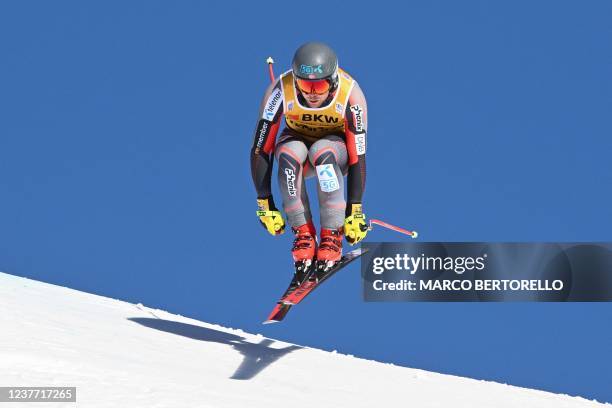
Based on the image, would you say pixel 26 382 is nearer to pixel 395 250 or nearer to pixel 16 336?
pixel 16 336

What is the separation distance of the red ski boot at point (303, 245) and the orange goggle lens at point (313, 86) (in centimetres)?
128

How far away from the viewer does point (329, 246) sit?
936 cm

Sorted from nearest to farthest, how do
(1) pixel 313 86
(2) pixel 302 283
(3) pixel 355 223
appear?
(1) pixel 313 86 < (3) pixel 355 223 < (2) pixel 302 283

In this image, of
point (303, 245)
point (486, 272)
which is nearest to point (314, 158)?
point (303, 245)

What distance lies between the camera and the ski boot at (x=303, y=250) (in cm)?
936

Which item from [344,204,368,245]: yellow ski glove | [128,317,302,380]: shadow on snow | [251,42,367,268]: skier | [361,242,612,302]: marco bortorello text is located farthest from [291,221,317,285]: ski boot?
[361,242,612,302]: marco bortorello text

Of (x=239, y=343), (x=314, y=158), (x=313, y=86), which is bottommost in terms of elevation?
(x=239, y=343)

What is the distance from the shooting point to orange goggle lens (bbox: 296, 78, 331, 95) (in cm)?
877

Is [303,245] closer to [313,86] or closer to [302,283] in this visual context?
[302,283]

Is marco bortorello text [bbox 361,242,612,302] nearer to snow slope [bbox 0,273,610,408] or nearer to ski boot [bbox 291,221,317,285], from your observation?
snow slope [bbox 0,273,610,408]

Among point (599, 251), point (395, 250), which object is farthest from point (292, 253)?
point (599, 251)

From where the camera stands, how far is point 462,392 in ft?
33.6

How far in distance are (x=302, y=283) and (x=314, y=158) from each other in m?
1.16

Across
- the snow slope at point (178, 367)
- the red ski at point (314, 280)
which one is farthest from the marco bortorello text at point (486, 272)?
the red ski at point (314, 280)
